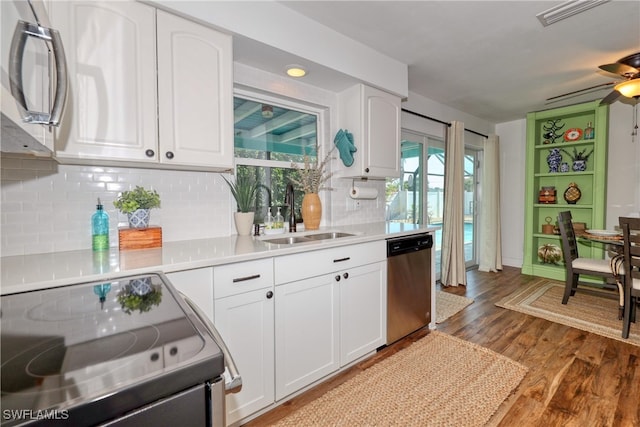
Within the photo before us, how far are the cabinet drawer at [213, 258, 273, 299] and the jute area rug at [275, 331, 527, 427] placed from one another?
0.78 metres

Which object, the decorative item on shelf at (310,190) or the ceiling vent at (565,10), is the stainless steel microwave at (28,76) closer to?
the decorative item on shelf at (310,190)

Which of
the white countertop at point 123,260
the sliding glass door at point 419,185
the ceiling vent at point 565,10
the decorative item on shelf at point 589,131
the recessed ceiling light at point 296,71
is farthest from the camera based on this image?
the decorative item on shelf at point 589,131

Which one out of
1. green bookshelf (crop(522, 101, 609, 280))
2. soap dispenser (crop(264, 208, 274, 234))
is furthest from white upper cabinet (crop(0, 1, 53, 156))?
green bookshelf (crop(522, 101, 609, 280))

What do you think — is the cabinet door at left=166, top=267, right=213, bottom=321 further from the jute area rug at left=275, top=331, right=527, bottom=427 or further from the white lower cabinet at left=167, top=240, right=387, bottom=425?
the jute area rug at left=275, top=331, right=527, bottom=427

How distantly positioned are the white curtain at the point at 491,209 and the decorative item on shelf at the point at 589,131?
3.52 feet

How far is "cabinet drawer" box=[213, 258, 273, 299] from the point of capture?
144cm

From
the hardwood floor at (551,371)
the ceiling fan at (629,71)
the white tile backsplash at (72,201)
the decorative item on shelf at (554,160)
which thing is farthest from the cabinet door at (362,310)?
the decorative item on shelf at (554,160)

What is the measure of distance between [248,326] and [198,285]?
0.38 metres

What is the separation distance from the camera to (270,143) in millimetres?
2465

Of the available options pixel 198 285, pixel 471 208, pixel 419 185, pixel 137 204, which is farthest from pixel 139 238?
pixel 471 208

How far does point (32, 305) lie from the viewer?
0.83 meters

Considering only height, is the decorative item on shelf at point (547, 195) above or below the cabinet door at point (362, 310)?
above

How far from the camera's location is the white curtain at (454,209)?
3.86 m

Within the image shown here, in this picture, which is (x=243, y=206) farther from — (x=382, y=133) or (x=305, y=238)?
(x=382, y=133)
